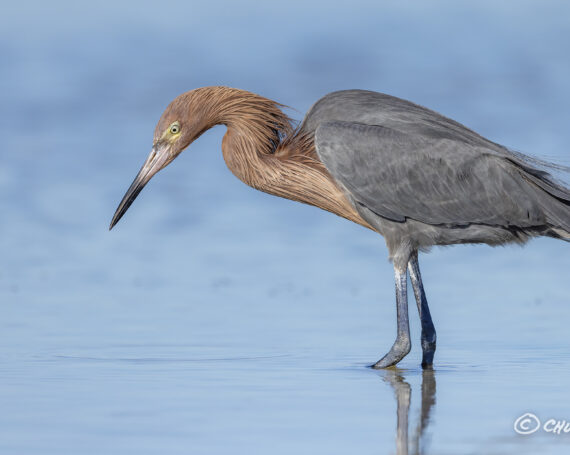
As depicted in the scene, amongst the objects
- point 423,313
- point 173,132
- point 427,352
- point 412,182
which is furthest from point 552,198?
point 173,132

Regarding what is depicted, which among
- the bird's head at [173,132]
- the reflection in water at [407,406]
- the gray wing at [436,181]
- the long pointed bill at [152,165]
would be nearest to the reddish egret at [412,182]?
the gray wing at [436,181]

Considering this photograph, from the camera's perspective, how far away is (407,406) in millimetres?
6043

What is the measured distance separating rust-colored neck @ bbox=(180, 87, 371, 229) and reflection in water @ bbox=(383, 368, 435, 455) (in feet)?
4.65

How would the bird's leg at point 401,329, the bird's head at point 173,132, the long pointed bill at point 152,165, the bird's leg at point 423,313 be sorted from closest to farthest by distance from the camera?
the bird's leg at point 401,329 < the bird's leg at point 423,313 < the bird's head at point 173,132 < the long pointed bill at point 152,165

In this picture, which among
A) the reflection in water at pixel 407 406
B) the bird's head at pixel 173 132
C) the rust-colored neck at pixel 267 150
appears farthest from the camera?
the bird's head at pixel 173 132

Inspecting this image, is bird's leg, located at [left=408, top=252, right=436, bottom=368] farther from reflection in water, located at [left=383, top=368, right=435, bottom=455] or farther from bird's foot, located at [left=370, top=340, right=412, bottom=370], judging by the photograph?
reflection in water, located at [left=383, top=368, right=435, bottom=455]

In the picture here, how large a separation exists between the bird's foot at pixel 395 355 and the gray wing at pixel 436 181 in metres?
0.88

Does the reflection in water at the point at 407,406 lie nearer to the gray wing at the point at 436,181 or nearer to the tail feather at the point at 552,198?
the gray wing at the point at 436,181

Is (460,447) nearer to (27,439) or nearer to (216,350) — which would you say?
(27,439)

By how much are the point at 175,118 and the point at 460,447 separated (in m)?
4.60

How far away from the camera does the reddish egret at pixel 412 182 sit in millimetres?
8031

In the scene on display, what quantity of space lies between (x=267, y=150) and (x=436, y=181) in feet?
4.49

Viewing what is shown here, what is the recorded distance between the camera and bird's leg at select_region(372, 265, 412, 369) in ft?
26.3

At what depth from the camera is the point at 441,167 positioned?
321 inches
